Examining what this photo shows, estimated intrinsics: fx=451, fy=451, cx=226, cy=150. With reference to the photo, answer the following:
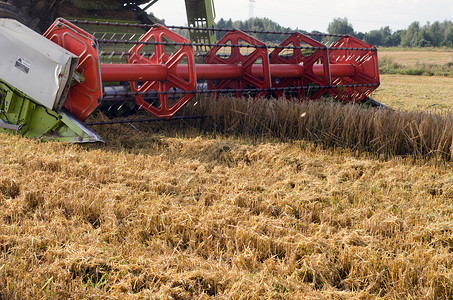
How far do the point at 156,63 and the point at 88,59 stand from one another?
1.18m

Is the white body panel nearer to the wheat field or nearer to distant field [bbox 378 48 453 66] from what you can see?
the wheat field

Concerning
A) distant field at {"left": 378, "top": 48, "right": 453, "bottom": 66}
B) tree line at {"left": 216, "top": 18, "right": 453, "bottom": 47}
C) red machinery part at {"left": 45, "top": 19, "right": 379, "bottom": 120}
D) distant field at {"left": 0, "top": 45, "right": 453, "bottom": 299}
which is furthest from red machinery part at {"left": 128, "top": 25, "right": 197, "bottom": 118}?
tree line at {"left": 216, "top": 18, "right": 453, "bottom": 47}

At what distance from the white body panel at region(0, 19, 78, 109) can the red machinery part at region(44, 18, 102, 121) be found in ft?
0.58

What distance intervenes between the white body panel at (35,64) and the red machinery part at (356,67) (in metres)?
4.23

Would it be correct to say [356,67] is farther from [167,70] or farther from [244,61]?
[167,70]

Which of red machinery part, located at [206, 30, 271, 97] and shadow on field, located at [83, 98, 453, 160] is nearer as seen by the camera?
shadow on field, located at [83, 98, 453, 160]

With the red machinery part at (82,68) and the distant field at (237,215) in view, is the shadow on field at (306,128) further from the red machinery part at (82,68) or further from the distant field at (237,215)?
the red machinery part at (82,68)

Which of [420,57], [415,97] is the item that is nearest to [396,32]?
[420,57]

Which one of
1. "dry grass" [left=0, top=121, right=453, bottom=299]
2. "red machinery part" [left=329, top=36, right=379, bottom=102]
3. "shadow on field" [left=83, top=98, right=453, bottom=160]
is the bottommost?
"dry grass" [left=0, top=121, right=453, bottom=299]

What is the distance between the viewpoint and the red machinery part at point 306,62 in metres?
6.66

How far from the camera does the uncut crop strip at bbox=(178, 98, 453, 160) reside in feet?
14.0

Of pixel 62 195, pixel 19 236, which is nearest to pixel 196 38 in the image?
pixel 62 195

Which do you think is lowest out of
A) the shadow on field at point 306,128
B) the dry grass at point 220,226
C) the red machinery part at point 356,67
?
the dry grass at point 220,226

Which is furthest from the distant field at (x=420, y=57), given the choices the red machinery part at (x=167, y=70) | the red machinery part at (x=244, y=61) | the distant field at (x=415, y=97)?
the red machinery part at (x=167, y=70)
